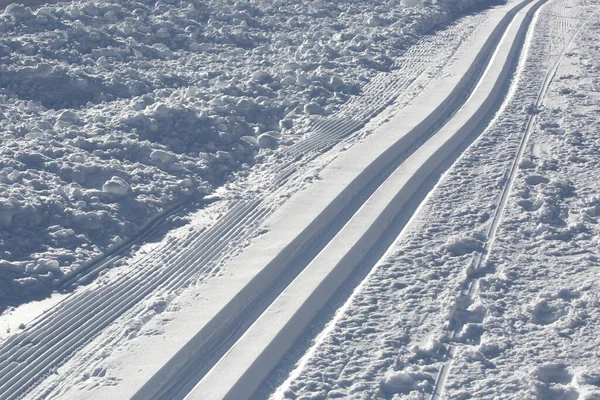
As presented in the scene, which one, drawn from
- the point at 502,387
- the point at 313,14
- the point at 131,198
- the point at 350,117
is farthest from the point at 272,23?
the point at 502,387

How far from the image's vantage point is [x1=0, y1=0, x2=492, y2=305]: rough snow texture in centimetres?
629

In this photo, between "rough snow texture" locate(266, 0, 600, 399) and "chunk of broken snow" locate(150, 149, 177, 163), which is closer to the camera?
"rough snow texture" locate(266, 0, 600, 399)

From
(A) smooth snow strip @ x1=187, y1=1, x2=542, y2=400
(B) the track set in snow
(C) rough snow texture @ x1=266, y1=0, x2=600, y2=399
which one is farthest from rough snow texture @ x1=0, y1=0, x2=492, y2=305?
(C) rough snow texture @ x1=266, y1=0, x2=600, y2=399

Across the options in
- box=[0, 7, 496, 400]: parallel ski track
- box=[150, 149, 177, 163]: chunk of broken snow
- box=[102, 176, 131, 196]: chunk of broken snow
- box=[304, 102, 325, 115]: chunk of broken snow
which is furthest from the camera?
box=[304, 102, 325, 115]: chunk of broken snow

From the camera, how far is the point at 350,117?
908 centimetres

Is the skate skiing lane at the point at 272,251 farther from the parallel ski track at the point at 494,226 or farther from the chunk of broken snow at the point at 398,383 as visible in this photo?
the chunk of broken snow at the point at 398,383

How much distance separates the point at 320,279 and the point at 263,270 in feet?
1.35

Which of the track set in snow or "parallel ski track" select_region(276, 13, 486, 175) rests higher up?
"parallel ski track" select_region(276, 13, 486, 175)

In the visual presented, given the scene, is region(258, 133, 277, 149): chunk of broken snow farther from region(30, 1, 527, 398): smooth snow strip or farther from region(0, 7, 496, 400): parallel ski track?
region(0, 7, 496, 400): parallel ski track

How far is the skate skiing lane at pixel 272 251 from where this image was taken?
178 inches

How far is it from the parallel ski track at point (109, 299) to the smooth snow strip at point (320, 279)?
Result: 747 millimetres

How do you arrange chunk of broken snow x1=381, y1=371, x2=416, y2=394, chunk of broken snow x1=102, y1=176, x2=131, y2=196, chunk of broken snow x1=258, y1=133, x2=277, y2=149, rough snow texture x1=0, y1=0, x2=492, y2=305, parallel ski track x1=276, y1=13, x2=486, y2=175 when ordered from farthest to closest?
parallel ski track x1=276, y1=13, x2=486, y2=175
chunk of broken snow x1=258, y1=133, x2=277, y2=149
chunk of broken snow x1=102, y1=176, x2=131, y2=196
rough snow texture x1=0, y1=0, x2=492, y2=305
chunk of broken snow x1=381, y1=371, x2=416, y2=394

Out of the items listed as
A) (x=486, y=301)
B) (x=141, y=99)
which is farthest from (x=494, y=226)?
(x=141, y=99)

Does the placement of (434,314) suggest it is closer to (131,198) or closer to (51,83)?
(131,198)
